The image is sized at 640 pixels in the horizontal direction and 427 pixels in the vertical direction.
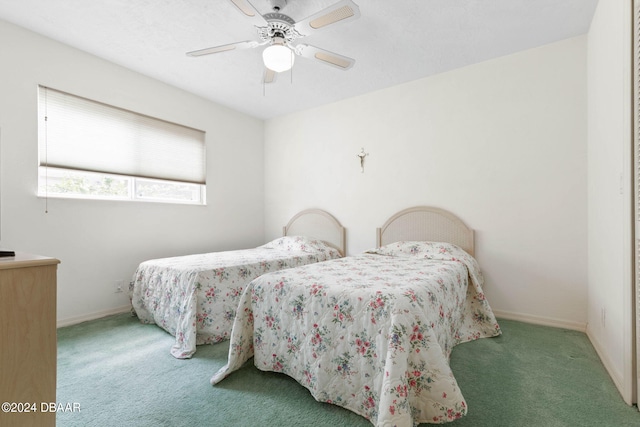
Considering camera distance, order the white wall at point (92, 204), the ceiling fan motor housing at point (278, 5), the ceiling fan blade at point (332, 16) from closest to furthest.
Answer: the ceiling fan blade at point (332, 16)
the ceiling fan motor housing at point (278, 5)
the white wall at point (92, 204)

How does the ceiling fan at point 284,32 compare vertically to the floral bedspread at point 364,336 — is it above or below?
above

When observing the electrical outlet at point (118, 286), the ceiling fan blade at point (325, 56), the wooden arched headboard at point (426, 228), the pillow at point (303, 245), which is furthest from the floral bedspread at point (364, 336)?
the electrical outlet at point (118, 286)

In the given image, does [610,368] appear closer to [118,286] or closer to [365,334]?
[365,334]

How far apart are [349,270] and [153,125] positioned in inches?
106

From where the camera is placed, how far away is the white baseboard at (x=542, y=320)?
2491mm

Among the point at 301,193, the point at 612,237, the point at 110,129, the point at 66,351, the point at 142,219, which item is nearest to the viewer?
the point at 612,237

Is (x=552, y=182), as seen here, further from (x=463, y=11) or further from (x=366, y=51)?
(x=366, y=51)

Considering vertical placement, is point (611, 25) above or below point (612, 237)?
above

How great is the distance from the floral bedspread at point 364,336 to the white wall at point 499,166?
94 centimetres

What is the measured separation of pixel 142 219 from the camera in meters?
3.18

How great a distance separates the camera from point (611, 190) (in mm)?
1832

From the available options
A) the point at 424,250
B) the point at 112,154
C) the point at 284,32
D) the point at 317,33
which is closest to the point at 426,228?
the point at 424,250

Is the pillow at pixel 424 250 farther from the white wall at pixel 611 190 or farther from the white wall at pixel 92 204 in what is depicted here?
the white wall at pixel 92 204

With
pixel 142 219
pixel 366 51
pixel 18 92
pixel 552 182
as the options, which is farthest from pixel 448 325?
pixel 18 92
